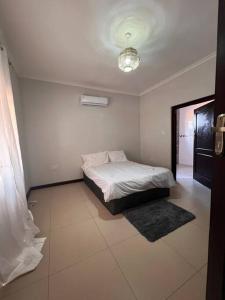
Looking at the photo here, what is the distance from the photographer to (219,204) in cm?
61

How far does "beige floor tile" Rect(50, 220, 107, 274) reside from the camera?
4.48 feet

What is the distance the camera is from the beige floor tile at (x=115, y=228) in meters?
1.64

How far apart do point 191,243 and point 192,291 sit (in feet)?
1.68

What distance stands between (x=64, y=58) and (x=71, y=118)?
1387mm

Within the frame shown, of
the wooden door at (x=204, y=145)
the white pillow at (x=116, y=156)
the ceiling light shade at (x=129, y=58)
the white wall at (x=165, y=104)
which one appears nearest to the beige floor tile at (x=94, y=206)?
the white pillow at (x=116, y=156)

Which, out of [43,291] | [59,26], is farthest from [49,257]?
[59,26]

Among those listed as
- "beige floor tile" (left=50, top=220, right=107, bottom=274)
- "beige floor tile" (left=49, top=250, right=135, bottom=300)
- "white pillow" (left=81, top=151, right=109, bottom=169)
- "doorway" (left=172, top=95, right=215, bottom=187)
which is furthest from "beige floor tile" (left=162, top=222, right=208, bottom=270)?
"white pillow" (left=81, top=151, right=109, bottom=169)

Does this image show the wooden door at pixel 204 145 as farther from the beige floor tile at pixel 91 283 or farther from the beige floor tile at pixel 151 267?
the beige floor tile at pixel 91 283

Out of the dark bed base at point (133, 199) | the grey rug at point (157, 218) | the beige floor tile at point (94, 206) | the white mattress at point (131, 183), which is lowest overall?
the beige floor tile at point (94, 206)

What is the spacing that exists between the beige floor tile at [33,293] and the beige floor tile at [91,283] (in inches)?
2.0

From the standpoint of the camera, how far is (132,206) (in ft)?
7.38

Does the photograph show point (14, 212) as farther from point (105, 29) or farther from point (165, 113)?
point (165, 113)

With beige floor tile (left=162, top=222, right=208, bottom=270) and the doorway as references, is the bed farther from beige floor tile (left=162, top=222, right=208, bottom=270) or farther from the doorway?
the doorway

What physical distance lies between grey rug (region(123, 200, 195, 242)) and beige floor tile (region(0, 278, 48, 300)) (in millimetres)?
1090
